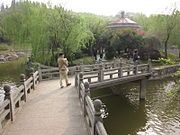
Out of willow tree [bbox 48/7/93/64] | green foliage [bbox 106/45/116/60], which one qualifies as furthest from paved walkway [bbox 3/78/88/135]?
green foliage [bbox 106/45/116/60]

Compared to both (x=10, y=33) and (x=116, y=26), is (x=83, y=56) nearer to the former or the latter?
(x=116, y=26)

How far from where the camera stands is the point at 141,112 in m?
18.4

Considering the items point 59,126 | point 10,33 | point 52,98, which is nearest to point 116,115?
point 52,98

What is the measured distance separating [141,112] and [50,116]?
993 cm

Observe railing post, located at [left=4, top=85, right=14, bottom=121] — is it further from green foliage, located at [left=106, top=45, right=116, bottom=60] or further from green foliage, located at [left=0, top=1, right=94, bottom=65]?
green foliage, located at [left=106, top=45, right=116, bottom=60]

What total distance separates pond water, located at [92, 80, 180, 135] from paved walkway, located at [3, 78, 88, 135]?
4.06 m

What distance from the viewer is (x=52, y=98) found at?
12.9 metres

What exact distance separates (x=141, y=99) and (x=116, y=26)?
18779 mm

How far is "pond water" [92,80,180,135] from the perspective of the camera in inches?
598

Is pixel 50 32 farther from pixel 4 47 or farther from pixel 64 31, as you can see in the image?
pixel 4 47

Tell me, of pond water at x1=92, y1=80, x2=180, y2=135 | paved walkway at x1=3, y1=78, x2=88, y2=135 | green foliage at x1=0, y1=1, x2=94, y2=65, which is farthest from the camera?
green foliage at x1=0, y1=1, x2=94, y2=65

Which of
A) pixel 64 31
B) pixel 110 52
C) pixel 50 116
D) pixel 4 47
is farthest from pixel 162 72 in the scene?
pixel 4 47

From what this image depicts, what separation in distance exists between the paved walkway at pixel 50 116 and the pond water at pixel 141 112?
160 inches

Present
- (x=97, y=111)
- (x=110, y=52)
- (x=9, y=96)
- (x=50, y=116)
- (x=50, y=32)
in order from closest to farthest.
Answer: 1. (x=97, y=111)
2. (x=9, y=96)
3. (x=50, y=116)
4. (x=50, y=32)
5. (x=110, y=52)
